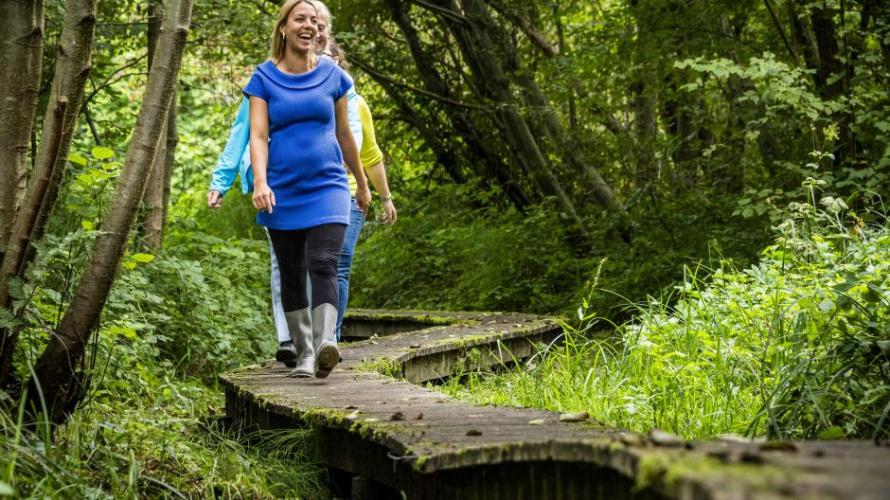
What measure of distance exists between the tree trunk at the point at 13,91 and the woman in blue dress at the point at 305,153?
3.63 feet

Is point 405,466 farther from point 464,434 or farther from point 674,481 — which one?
point 674,481

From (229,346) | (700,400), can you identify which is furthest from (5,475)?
(229,346)

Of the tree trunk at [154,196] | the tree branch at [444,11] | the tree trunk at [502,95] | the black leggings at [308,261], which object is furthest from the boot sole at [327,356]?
the tree branch at [444,11]

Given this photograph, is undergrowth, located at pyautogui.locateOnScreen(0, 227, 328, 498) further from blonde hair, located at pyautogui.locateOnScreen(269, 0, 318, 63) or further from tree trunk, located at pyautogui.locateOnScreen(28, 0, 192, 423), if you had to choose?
blonde hair, located at pyautogui.locateOnScreen(269, 0, 318, 63)

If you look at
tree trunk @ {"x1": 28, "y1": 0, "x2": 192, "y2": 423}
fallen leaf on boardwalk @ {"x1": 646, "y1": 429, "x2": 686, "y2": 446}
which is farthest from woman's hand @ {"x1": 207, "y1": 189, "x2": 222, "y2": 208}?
fallen leaf on boardwalk @ {"x1": 646, "y1": 429, "x2": 686, "y2": 446}

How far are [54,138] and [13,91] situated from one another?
31cm

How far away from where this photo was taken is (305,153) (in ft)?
17.9

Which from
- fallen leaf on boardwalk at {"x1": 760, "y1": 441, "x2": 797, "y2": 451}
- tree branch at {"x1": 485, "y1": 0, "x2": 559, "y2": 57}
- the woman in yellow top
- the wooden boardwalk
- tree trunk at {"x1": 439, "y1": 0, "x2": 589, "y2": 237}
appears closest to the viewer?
the wooden boardwalk

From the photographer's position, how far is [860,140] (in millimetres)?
9539

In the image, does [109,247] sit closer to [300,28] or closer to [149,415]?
[149,415]

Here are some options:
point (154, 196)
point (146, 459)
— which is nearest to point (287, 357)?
point (146, 459)

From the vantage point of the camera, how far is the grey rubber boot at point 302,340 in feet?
18.7

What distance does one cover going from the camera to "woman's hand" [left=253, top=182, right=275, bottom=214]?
524 centimetres

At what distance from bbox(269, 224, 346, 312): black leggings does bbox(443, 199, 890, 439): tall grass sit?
3.36ft
